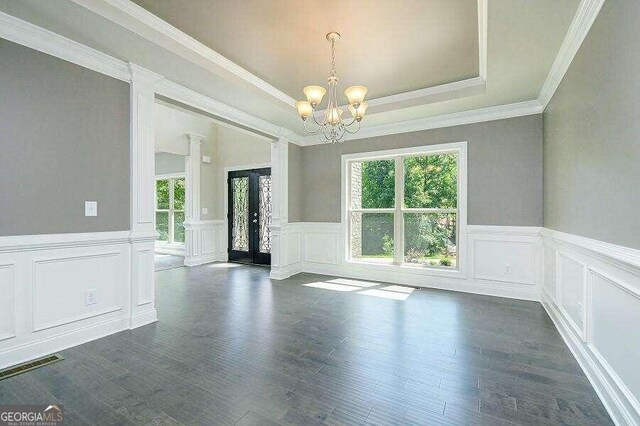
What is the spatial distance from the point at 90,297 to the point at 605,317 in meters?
4.07

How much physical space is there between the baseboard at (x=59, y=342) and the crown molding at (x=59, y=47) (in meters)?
2.39

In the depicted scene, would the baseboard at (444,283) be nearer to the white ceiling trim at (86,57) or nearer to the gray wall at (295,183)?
the gray wall at (295,183)

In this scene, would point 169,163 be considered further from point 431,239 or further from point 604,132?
point 604,132

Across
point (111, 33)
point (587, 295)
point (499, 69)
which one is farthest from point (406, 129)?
point (111, 33)

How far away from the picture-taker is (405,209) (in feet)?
16.4

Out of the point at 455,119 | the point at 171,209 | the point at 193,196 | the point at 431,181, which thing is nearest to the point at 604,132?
the point at 455,119

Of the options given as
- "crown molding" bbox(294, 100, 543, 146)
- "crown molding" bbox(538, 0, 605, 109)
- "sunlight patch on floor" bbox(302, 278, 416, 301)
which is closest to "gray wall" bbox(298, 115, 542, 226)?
"crown molding" bbox(294, 100, 543, 146)

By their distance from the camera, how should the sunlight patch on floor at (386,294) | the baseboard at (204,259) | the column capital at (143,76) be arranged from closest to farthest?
the column capital at (143,76)
the sunlight patch on floor at (386,294)
the baseboard at (204,259)

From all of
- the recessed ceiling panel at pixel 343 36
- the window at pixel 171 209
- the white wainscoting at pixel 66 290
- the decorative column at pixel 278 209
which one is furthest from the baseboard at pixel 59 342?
the window at pixel 171 209

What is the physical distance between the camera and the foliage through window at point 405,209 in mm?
4691

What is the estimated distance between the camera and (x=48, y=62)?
2.49 m

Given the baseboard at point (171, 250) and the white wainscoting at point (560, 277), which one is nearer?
the white wainscoting at point (560, 277)

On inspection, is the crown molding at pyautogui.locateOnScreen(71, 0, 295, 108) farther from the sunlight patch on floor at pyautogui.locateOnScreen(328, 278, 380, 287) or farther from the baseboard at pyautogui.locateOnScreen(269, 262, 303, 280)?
the sunlight patch on floor at pyautogui.locateOnScreen(328, 278, 380, 287)

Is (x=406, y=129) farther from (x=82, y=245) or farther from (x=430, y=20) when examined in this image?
(x=82, y=245)
